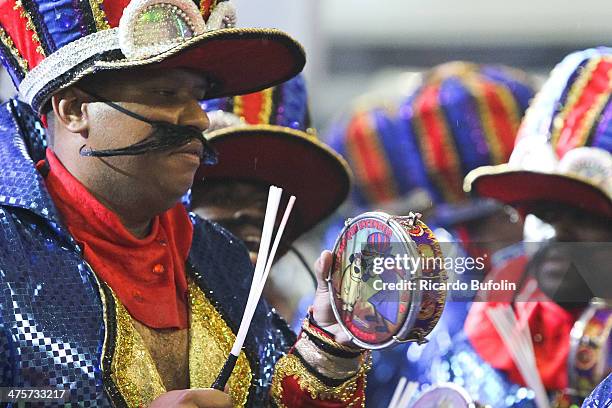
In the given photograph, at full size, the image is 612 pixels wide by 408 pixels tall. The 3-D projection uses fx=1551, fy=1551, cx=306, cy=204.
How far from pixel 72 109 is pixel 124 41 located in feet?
0.50

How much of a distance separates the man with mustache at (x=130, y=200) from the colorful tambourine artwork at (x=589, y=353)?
87cm

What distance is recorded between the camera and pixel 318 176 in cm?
330

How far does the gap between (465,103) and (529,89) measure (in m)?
0.42

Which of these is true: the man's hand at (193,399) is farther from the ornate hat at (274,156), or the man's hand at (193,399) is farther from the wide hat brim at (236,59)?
the ornate hat at (274,156)

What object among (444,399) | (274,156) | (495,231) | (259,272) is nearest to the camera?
(259,272)

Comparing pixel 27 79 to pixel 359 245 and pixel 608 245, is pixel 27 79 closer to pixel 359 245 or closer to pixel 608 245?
pixel 359 245

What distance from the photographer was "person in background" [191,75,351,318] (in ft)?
10.7

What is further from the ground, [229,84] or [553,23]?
[229,84]

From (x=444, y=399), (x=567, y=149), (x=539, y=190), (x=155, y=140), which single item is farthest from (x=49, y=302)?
(x=567, y=149)

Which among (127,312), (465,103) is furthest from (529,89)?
(127,312)

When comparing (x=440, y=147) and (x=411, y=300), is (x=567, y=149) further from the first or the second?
(x=440, y=147)

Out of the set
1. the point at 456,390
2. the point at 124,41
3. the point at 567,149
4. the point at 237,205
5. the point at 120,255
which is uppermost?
the point at 124,41

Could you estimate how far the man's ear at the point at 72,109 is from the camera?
2479 mm

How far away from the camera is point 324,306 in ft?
8.02
